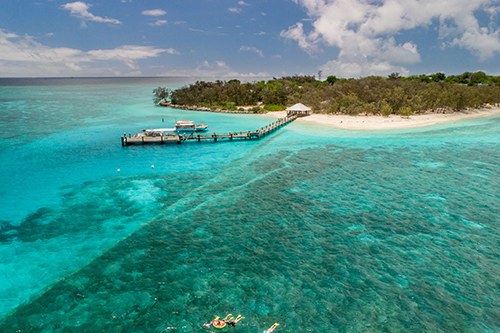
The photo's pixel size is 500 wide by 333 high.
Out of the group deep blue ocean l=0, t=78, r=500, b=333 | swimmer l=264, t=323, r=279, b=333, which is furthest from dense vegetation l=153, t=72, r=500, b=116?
swimmer l=264, t=323, r=279, b=333

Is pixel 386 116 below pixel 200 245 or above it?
above

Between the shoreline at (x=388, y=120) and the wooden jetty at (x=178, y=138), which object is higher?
the shoreline at (x=388, y=120)

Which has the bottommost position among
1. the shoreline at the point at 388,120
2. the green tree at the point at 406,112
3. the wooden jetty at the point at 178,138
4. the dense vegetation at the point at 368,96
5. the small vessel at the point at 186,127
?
the wooden jetty at the point at 178,138

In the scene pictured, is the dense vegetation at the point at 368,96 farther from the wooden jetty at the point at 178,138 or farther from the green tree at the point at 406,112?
the wooden jetty at the point at 178,138

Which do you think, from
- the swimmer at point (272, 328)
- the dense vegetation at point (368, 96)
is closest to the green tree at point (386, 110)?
the dense vegetation at point (368, 96)

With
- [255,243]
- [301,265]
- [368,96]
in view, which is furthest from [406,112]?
[301,265]

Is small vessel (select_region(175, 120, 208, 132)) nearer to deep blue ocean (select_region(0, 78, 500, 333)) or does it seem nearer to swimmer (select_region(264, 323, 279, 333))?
deep blue ocean (select_region(0, 78, 500, 333))

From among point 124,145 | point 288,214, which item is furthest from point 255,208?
point 124,145

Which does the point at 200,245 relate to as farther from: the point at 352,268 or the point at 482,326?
the point at 482,326
